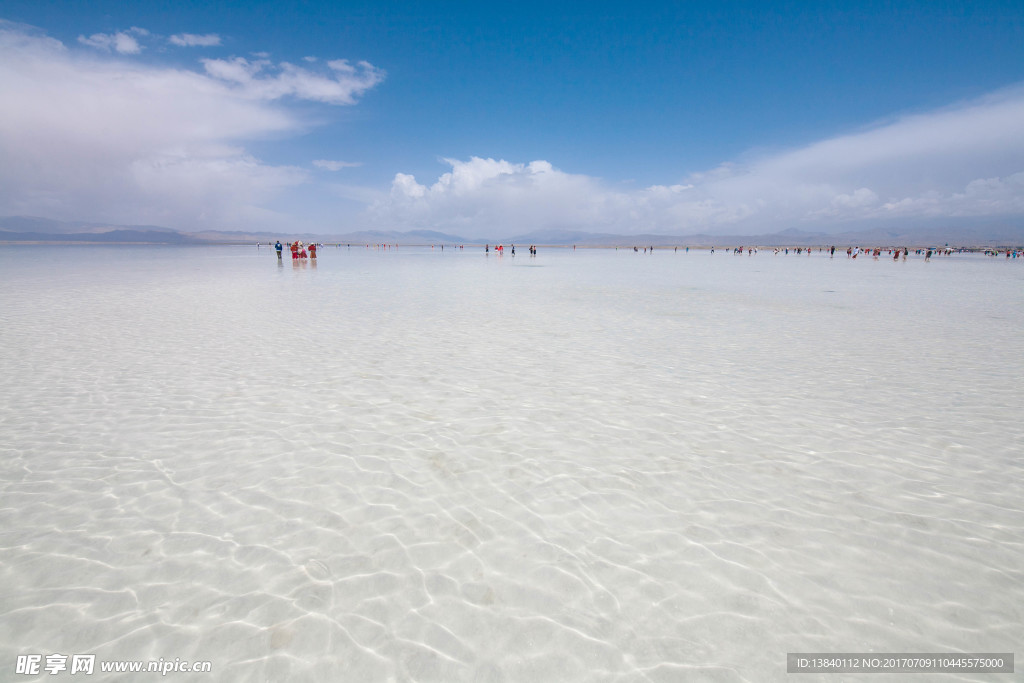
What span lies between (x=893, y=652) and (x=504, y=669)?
105 inches

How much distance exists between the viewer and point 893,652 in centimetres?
313

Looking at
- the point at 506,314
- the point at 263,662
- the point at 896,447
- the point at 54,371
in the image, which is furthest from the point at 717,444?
the point at 54,371

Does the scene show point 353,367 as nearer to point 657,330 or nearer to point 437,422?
point 437,422

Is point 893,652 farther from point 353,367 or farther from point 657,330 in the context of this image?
point 657,330

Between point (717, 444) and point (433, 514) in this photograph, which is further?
point (717, 444)

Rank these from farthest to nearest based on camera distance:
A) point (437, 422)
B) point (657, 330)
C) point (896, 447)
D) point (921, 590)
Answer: point (657, 330) → point (437, 422) → point (896, 447) → point (921, 590)

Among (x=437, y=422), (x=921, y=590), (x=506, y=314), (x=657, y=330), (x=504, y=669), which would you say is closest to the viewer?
(x=504, y=669)

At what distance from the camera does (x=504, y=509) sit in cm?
Answer: 464

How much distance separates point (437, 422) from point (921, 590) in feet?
17.6

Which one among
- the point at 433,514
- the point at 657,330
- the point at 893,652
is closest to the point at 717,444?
the point at 893,652

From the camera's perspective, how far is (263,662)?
2.99 meters

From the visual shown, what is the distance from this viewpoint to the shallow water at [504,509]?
125 inches

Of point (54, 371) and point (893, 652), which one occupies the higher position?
point (54, 371)

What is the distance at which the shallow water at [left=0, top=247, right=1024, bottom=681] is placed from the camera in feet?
10.5
